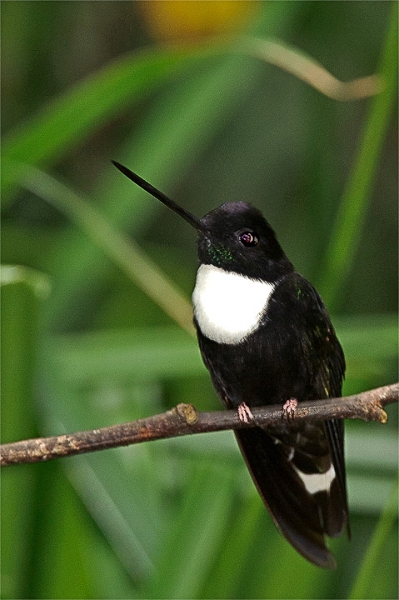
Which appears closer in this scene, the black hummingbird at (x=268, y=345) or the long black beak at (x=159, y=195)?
the long black beak at (x=159, y=195)

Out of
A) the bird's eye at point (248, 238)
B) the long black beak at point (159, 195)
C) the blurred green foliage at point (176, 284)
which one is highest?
the long black beak at point (159, 195)

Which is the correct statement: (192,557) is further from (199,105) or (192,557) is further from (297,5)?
(297,5)

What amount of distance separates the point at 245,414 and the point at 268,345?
169mm

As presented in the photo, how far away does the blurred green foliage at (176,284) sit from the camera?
1.81m

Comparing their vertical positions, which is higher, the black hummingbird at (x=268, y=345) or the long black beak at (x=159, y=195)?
the long black beak at (x=159, y=195)

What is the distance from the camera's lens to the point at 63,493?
6.22 feet

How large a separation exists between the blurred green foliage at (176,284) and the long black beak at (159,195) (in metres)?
0.35

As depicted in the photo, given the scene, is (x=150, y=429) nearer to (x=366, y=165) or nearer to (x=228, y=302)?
(x=228, y=302)

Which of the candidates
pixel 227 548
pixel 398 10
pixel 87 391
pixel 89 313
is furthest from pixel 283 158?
pixel 227 548

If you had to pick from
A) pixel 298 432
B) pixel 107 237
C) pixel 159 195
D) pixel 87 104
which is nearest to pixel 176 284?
pixel 107 237

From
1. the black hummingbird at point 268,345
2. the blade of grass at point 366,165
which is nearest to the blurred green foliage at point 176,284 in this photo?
the blade of grass at point 366,165

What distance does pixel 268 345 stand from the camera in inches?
63.6

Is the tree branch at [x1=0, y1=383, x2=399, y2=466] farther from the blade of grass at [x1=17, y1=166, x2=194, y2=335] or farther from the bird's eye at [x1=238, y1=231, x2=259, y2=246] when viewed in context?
the blade of grass at [x1=17, y1=166, x2=194, y2=335]

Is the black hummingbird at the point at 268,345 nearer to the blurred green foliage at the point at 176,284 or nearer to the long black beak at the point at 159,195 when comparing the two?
the long black beak at the point at 159,195
